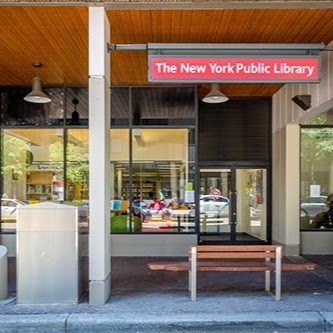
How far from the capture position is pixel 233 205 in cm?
1134

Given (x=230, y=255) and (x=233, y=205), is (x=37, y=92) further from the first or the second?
(x=233, y=205)

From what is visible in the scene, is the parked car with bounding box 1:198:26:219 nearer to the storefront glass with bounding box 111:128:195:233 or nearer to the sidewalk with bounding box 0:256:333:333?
the storefront glass with bounding box 111:128:195:233

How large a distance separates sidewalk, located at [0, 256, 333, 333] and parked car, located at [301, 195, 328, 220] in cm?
330

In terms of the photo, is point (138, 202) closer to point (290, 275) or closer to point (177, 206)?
point (177, 206)

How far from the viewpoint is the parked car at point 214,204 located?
11.4 meters

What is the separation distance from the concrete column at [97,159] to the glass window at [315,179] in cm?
604

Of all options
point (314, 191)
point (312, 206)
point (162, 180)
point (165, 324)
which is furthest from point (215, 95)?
point (165, 324)

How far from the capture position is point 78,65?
856 centimetres

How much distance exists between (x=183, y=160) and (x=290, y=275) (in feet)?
12.7

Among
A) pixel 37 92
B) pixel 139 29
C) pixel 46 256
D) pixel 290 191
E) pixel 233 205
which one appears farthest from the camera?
pixel 233 205

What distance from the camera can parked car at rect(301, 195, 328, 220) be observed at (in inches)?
407

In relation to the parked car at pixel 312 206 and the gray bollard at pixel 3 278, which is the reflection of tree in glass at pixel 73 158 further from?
the parked car at pixel 312 206

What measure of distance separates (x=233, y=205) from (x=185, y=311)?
19.7 feet

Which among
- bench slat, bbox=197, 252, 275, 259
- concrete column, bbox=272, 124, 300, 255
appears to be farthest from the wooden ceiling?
bench slat, bbox=197, 252, 275, 259
